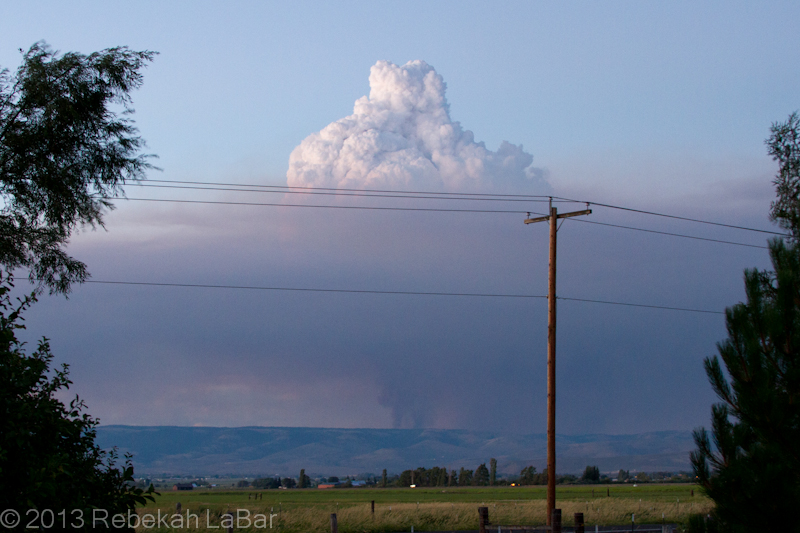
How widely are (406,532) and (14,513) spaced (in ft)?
115

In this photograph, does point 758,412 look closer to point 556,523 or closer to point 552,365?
point 556,523

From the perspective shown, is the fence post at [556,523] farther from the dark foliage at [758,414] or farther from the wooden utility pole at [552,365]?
the dark foliage at [758,414]

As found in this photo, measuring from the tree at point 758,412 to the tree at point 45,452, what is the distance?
291 inches

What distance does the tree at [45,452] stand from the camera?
206 inches

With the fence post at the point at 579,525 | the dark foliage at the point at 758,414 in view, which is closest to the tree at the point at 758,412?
the dark foliage at the point at 758,414

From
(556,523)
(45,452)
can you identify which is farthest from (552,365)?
(45,452)

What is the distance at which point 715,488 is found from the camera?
9.38 m

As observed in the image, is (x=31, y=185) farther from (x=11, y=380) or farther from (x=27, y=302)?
(x=11, y=380)

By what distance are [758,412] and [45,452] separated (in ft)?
27.6

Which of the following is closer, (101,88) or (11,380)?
(11,380)

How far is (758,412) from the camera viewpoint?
30.4 ft

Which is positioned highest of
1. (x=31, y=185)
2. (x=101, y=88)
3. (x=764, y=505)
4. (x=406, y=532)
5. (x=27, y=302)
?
(x=101, y=88)

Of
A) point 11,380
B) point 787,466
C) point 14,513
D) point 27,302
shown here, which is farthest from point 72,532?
point 787,466

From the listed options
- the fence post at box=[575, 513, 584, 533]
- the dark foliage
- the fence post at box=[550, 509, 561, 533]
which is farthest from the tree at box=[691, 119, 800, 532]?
the fence post at box=[575, 513, 584, 533]
